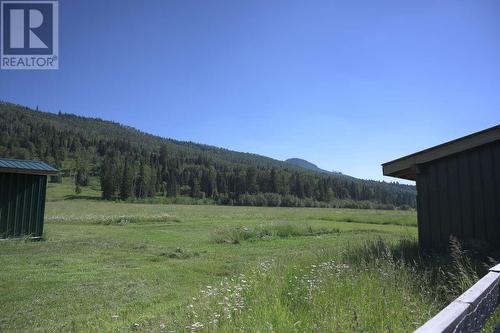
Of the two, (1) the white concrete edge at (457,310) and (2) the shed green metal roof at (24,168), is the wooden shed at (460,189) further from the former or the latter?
(2) the shed green metal roof at (24,168)

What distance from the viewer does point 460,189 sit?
30.6 feet

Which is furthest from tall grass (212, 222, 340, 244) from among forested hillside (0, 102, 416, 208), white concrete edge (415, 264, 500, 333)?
forested hillside (0, 102, 416, 208)

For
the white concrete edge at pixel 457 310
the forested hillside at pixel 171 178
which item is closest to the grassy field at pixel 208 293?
the white concrete edge at pixel 457 310

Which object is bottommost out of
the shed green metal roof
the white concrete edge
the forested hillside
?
the white concrete edge

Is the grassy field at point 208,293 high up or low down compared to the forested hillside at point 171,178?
down

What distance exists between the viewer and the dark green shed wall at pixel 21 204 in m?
15.0

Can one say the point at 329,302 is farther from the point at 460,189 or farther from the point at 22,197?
the point at 22,197

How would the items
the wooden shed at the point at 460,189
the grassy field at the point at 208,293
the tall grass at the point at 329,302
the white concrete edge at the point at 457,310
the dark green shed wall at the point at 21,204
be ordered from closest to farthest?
the white concrete edge at the point at 457,310 < the tall grass at the point at 329,302 < the grassy field at the point at 208,293 < the wooden shed at the point at 460,189 < the dark green shed wall at the point at 21,204

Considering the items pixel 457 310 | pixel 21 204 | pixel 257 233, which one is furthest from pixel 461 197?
pixel 21 204

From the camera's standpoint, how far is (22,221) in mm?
15523

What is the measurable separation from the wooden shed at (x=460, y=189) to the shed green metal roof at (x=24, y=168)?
1436cm

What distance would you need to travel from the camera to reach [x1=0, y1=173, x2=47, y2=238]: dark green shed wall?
1498 centimetres

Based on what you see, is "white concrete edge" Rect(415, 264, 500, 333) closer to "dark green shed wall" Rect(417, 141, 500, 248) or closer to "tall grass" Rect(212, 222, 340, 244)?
"dark green shed wall" Rect(417, 141, 500, 248)

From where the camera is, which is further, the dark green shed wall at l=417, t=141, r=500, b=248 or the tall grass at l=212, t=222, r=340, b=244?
the tall grass at l=212, t=222, r=340, b=244
